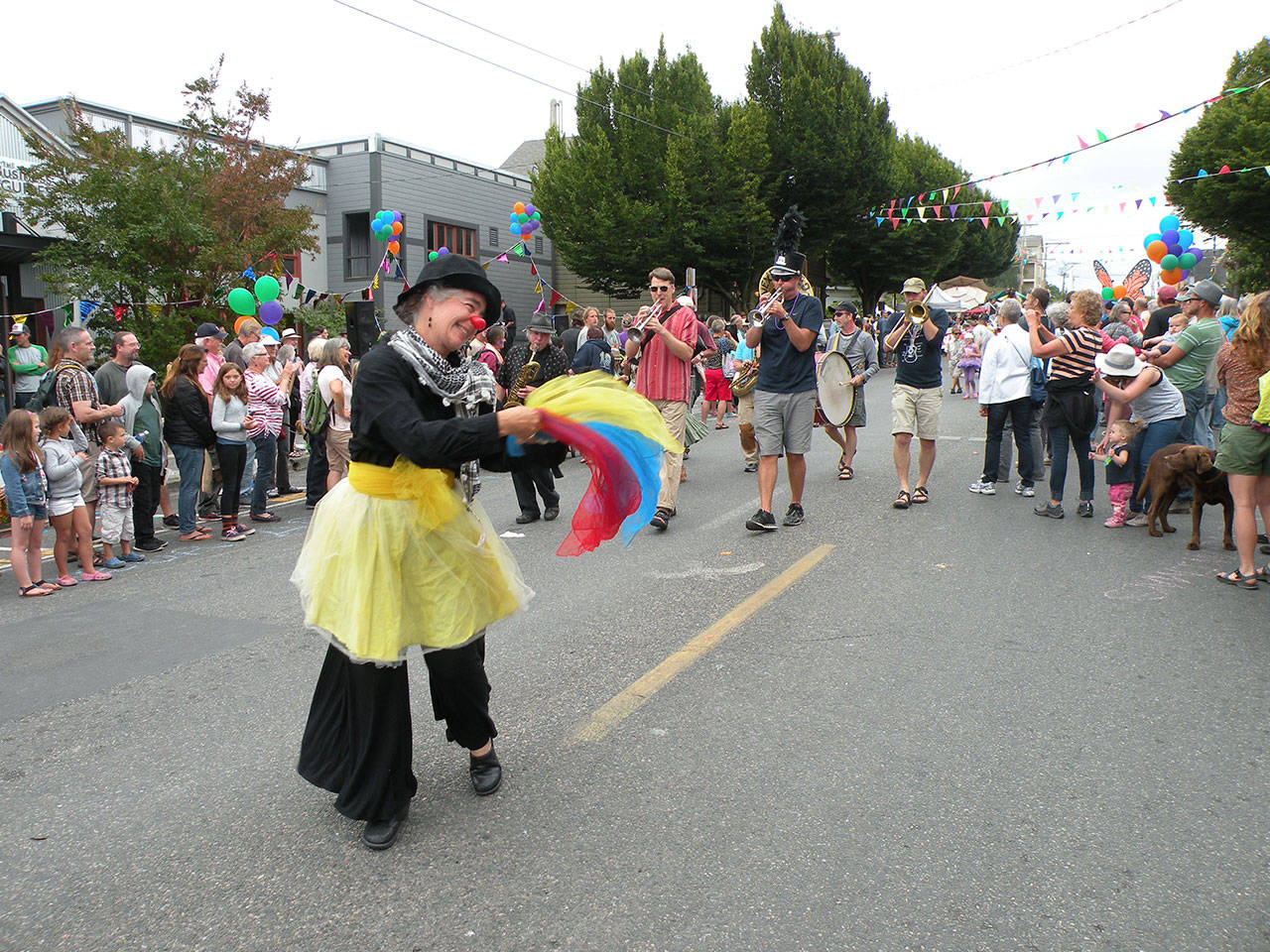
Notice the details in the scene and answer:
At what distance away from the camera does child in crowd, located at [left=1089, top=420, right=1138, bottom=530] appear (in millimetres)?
8125

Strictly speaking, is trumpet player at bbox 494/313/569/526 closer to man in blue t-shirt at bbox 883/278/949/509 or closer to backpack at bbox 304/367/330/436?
backpack at bbox 304/367/330/436

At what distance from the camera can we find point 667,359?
27.5ft

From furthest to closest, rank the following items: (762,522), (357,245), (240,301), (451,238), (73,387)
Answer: (451,238)
(357,245)
(240,301)
(762,522)
(73,387)

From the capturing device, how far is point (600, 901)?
280 centimetres

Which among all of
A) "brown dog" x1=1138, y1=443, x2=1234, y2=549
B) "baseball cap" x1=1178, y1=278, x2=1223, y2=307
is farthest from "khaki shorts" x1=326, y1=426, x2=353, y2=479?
"baseball cap" x1=1178, y1=278, x2=1223, y2=307

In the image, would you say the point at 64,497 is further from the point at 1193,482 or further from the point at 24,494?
the point at 1193,482

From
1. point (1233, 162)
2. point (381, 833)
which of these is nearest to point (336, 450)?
point (381, 833)

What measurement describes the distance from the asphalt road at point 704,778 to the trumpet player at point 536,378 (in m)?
2.23

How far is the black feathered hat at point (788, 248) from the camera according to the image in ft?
25.6

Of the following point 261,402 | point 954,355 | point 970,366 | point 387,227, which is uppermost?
point 387,227

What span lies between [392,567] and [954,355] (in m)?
28.9

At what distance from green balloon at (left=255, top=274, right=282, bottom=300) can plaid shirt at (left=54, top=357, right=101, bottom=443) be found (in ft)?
23.3

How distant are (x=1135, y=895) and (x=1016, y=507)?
6472 mm

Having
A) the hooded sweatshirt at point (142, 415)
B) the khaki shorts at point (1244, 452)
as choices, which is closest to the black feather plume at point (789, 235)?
the khaki shorts at point (1244, 452)
